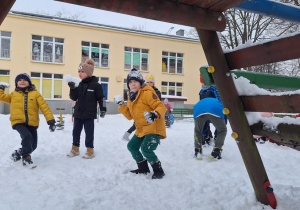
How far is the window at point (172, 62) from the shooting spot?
934 inches

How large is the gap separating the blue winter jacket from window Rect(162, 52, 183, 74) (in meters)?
19.1

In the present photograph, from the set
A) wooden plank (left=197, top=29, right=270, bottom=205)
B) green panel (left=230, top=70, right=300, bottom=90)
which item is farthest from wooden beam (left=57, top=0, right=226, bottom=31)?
green panel (left=230, top=70, right=300, bottom=90)

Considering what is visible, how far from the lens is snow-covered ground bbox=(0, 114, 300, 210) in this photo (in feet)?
8.85

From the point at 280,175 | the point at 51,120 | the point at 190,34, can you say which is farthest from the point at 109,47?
the point at 280,175

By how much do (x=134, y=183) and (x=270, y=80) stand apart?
2.03 m

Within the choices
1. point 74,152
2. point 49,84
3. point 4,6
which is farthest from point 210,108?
point 49,84

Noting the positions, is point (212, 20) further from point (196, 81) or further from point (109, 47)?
point (196, 81)

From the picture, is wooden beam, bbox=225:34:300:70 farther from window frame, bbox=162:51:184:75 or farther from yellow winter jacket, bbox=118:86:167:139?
window frame, bbox=162:51:184:75

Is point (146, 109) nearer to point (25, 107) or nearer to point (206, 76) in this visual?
point (206, 76)

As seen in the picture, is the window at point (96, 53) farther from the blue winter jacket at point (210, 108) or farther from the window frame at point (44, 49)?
the blue winter jacket at point (210, 108)

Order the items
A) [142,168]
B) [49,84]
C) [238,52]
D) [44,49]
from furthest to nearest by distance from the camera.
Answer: [49,84], [44,49], [142,168], [238,52]

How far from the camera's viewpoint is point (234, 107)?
2465 mm

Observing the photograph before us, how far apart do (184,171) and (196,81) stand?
21064mm

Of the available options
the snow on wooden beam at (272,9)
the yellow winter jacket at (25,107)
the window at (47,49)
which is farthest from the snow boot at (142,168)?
the window at (47,49)
